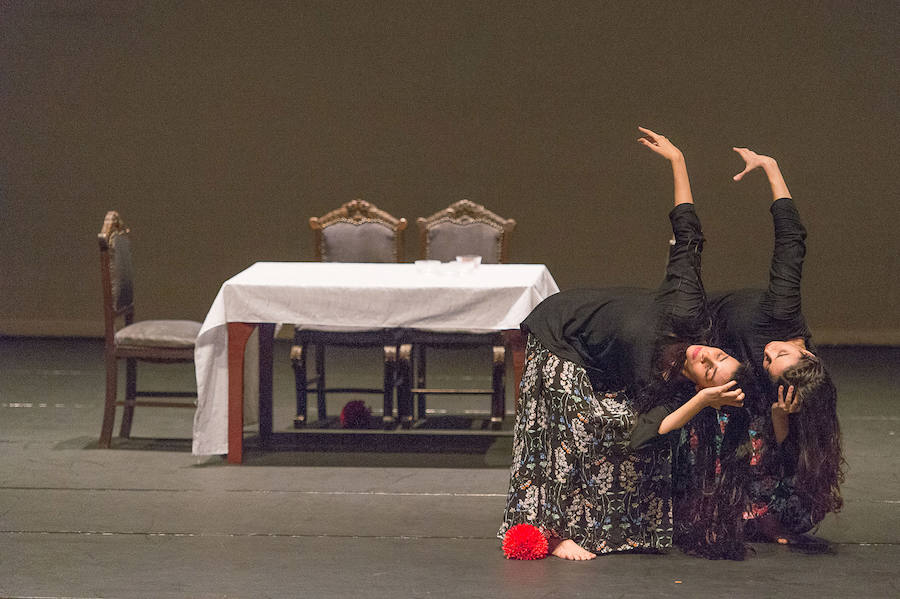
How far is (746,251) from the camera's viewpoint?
707 cm

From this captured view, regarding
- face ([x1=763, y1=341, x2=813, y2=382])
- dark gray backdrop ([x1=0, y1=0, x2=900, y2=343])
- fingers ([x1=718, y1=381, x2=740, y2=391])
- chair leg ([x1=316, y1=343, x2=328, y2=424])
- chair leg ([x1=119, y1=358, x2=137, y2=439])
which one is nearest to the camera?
fingers ([x1=718, y1=381, x2=740, y2=391])

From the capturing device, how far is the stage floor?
9.73 feet

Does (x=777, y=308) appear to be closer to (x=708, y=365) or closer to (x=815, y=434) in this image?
(x=708, y=365)

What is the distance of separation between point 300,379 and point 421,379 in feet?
2.28

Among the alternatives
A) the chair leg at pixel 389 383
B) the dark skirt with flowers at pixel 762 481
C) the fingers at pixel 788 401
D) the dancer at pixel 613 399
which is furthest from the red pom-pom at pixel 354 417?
the fingers at pixel 788 401

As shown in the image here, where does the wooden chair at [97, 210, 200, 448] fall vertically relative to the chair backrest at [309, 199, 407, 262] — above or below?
below

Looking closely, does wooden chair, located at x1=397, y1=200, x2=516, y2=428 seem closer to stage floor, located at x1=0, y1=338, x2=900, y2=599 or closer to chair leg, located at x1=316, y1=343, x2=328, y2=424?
stage floor, located at x1=0, y1=338, x2=900, y2=599

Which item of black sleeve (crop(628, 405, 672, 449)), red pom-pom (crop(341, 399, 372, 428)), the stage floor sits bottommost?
the stage floor

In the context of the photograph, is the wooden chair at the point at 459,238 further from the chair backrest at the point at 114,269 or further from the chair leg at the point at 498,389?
the chair backrest at the point at 114,269

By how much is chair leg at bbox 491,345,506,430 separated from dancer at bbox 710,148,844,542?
4.81ft

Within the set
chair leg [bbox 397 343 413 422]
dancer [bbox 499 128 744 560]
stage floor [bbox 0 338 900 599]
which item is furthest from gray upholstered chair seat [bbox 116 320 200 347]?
dancer [bbox 499 128 744 560]

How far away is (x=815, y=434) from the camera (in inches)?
119

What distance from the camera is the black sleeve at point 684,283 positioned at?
2996 mm

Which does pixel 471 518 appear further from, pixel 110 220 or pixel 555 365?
pixel 110 220
